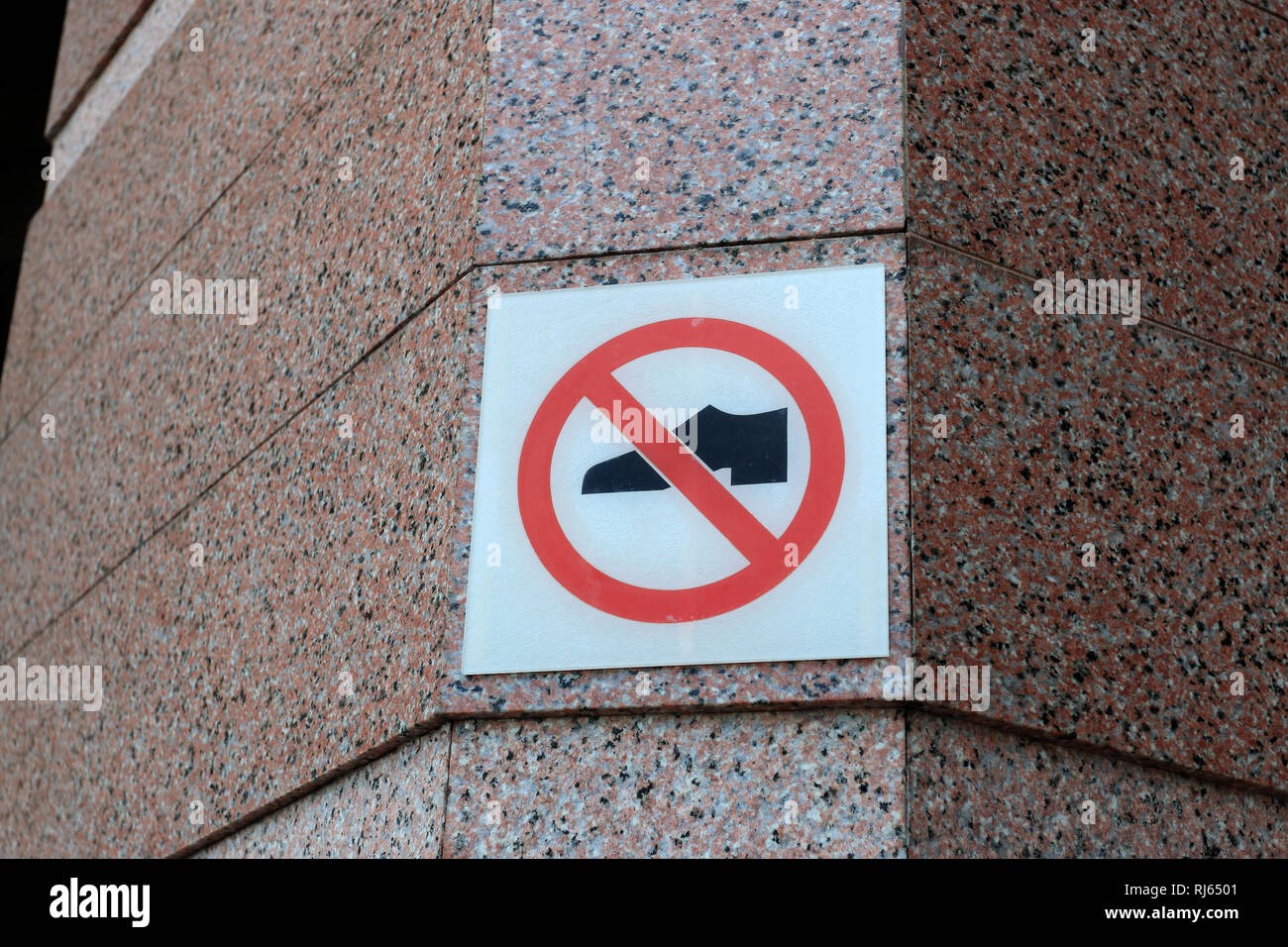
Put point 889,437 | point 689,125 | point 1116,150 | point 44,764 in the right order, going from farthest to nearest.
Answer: point 44,764
point 1116,150
point 689,125
point 889,437

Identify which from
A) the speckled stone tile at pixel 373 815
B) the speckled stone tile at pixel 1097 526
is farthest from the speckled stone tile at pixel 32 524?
the speckled stone tile at pixel 1097 526

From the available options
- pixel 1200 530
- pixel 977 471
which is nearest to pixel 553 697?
pixel 977 471

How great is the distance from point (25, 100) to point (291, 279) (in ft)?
16.1

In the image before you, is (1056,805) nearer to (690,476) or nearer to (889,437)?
(889,437)

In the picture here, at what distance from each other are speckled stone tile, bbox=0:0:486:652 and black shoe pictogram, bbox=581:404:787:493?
0.78m

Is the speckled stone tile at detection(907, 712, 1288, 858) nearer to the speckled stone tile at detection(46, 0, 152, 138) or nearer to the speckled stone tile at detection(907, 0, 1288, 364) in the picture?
the speckled stone tile at detection(907, 0, 1288, 364)

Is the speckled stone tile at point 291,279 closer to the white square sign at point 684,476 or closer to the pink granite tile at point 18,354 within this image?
the white square sign at point 684,476

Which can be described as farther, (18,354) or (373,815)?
(18,354)

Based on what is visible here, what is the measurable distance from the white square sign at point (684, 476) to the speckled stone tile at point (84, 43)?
13.6 ft

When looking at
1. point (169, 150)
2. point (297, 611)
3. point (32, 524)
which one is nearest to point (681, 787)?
point (297, 611)

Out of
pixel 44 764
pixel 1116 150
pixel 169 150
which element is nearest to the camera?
pixel 1116 150

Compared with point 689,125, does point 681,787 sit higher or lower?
lower

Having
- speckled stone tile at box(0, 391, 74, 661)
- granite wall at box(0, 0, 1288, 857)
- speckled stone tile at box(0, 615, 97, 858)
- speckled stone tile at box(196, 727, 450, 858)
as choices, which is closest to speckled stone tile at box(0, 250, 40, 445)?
speckled stone tile at box(0, 391, 74, 661)

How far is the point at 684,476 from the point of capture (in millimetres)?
3855
